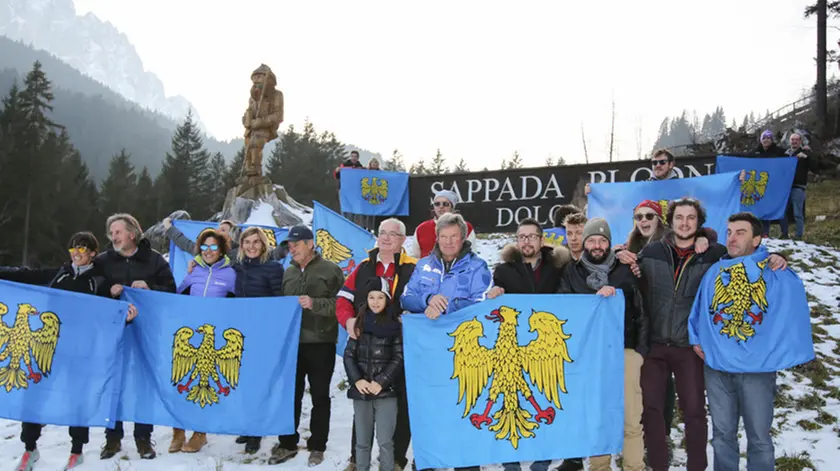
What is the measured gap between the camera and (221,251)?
5.06m

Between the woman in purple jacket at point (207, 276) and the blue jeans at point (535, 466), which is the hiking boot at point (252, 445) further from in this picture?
the blue jeans at point (535, 466)

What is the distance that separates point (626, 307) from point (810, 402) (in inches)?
115

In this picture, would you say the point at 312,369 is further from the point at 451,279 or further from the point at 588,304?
the point at 588,304

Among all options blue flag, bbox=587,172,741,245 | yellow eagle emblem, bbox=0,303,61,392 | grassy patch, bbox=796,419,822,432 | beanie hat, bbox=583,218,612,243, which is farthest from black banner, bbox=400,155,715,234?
yellow eagle emblem, bbox=0,303,61,392

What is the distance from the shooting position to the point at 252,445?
4.91m

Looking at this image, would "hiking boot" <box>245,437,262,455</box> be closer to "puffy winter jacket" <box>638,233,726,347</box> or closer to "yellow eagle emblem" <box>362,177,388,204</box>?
"puffy winter jacket" <box>638,233,726,347</box>

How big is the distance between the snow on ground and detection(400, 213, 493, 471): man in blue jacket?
1.67 metres

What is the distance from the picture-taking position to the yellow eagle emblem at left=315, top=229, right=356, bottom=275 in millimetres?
6906

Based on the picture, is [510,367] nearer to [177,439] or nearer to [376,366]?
[376,366]

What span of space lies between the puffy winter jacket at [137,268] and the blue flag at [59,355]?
27cm

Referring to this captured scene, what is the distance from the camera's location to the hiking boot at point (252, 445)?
16.0 feet

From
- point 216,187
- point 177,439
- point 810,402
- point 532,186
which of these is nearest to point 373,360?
point 177,439

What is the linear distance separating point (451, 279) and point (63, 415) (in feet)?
11.7

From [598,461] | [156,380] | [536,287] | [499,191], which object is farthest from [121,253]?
[499,191]
